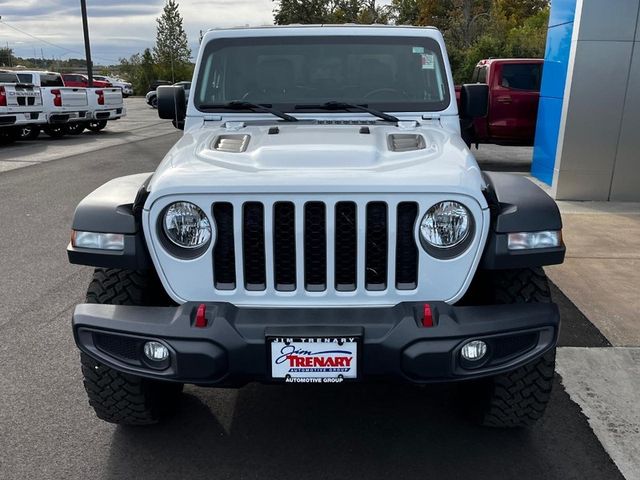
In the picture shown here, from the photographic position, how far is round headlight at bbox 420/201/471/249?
257 centimetres

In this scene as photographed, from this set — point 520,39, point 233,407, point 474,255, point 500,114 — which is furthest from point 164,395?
point 520,39

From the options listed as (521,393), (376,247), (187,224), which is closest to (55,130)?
(187,224)

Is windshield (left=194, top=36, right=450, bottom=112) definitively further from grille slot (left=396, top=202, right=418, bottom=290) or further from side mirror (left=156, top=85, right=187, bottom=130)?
grille slot (left=396, top=202, right=418, bottom=290)

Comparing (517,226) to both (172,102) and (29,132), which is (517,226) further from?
(29,132)

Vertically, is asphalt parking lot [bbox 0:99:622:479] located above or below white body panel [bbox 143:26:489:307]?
below

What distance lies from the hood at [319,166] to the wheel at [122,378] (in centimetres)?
46

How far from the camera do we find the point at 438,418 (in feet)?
10.9

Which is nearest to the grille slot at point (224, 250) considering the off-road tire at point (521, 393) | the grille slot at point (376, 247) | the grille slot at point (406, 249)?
the grille slot at point (376, 247)

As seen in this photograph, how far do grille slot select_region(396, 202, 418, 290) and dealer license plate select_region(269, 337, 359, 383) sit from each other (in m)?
0.34

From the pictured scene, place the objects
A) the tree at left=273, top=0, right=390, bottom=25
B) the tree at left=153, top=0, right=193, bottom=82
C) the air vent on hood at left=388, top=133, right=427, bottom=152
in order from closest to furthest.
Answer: the air vent on hood at left=388, top=133, right=427, bottom=152 < the tree at left=273, top=0, right=390, bottom=25 < the tree at left=153, top=0, right=193, bottom=82

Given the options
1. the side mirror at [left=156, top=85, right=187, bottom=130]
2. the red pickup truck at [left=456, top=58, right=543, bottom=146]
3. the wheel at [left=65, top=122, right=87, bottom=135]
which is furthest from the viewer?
the wheel at [left=65, top=122, right=87, bottom=135]

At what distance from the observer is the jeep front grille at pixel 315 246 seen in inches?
99.5

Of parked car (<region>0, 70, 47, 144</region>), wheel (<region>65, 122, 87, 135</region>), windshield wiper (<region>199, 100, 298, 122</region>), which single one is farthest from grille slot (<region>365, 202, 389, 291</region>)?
wheel (<region>65, 122, 87, 135</region>)

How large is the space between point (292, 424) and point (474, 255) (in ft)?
4.30
